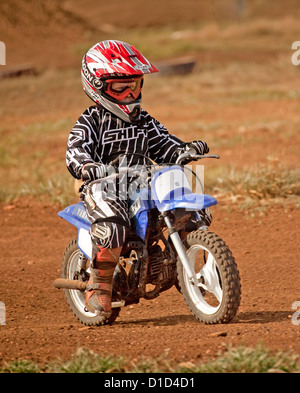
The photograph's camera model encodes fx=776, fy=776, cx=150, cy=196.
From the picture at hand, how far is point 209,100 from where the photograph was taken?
18.0m

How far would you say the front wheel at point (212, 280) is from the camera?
4.75 metres

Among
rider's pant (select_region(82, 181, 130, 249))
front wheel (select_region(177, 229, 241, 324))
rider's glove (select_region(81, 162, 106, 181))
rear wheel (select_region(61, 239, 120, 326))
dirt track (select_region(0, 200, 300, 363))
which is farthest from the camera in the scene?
rear wheel (select_region(61, 239, 120, 326))

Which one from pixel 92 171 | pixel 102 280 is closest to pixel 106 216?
pixel 92 171

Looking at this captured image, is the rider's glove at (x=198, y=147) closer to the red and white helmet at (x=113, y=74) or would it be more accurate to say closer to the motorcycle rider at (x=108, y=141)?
the motorcycle rider at (x=108, y=141)

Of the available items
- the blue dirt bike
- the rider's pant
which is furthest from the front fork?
the rider's pant

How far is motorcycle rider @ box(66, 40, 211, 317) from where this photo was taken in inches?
200

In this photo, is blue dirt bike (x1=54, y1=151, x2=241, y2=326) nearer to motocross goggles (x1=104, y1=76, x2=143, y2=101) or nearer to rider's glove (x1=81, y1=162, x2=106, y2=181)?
rider's glove (x1=81, y1=162, x2=106, y2=181)

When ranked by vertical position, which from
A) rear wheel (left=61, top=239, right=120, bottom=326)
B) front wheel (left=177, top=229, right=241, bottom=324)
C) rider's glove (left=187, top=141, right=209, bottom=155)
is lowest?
front wheel (left=177, top=229, right=241, bottom=324)

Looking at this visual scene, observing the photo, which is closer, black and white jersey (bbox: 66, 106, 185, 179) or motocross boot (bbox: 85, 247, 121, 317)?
motocross boot (bbox: 85, 247, 121, 317)

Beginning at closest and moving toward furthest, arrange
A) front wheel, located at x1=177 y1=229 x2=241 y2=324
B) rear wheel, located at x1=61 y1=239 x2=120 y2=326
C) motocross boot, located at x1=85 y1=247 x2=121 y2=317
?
1. front wheel, located at x1=177 y1=229 x2=241 y2=324
2. motocross boot, located at x1=85 y1=247 x2=121 y2=317
3. rear wheel, located at x1=61 y1=239 x2=120 y2=326

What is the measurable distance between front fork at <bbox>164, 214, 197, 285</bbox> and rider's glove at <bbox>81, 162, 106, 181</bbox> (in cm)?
51

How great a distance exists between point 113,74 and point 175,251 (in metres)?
1.27

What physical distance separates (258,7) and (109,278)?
4202cm
